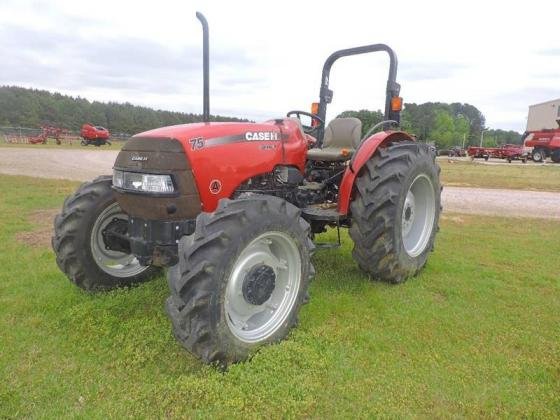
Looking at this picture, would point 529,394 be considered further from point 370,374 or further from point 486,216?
point 486,216

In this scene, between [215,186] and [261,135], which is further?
[261,135]

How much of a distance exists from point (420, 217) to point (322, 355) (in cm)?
263

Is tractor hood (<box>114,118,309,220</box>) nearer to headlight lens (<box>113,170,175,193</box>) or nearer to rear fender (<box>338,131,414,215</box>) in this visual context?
headlight lens (<box>113,170,175,193</box>)

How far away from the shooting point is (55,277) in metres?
4.57

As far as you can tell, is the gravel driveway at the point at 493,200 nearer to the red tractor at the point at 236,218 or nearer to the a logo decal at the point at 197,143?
the red tractor at the point at 236,218

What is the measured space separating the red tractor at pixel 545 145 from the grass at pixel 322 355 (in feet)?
90.4

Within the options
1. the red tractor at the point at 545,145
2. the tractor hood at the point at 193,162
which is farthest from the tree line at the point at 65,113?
the tractor hood at the point at 193,162

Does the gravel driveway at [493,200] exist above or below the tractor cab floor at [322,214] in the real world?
below

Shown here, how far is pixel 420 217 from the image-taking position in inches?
203

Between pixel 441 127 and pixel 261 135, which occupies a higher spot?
pixel 441 127

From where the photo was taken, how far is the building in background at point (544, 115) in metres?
61.5

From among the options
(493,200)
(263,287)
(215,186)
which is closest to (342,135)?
(215,186)

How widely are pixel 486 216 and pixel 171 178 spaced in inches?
279

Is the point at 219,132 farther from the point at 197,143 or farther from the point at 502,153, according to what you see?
the point at 502,153
